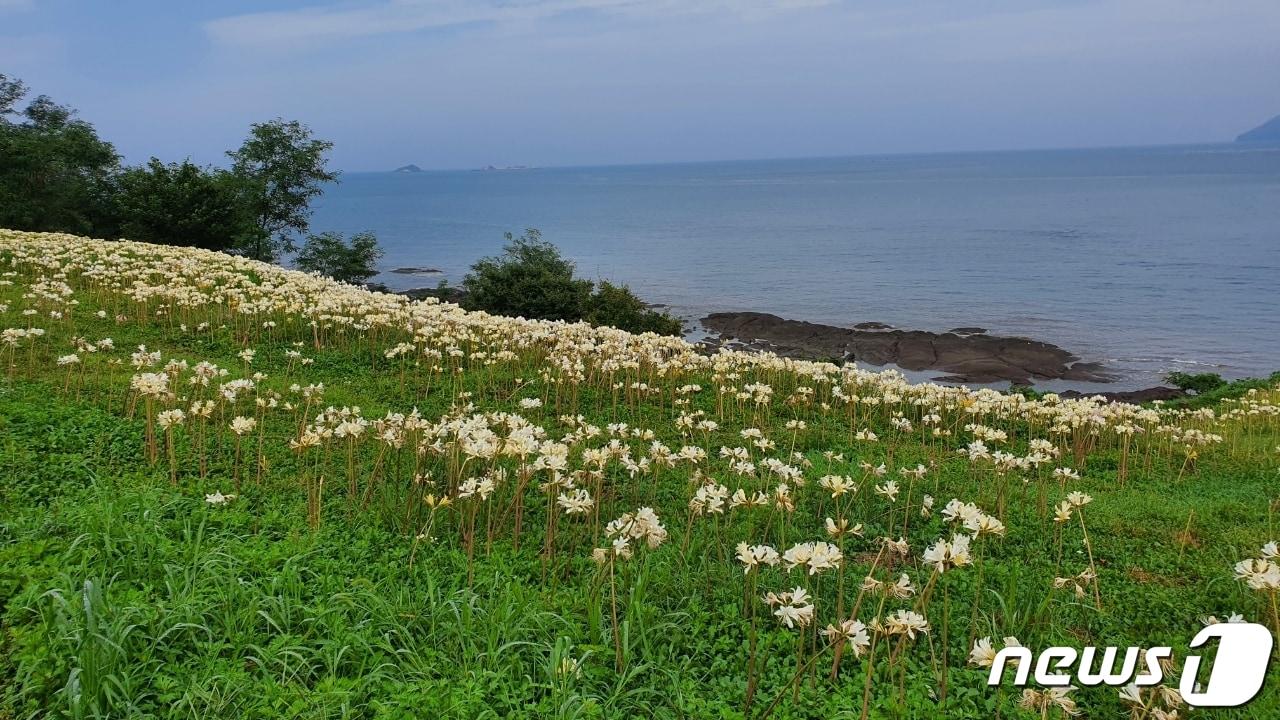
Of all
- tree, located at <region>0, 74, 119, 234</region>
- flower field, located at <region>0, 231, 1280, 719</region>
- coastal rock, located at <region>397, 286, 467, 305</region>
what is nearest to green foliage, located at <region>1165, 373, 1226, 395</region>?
flower field, located at <region>0, 231, 1280, 719</region>

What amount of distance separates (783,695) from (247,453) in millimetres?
5599

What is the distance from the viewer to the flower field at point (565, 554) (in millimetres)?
3957

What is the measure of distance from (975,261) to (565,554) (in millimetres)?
55906

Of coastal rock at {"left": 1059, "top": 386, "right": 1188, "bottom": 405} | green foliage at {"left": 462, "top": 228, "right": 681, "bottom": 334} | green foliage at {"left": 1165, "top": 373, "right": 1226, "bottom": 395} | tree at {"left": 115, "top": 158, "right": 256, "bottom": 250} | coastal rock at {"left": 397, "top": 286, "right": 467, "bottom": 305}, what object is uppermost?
tree at {"left": 115, "top": 158, "right": 256, "bottom": 250}

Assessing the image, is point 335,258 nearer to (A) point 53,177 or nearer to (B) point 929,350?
(A) point 53,177

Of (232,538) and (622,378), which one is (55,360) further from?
(622,378)

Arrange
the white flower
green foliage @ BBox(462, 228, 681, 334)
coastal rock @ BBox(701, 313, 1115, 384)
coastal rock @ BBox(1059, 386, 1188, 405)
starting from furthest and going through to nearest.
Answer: green foliage @ BBox(462, 228, 681, 334), coastal rock @ BBox(701, 313, 1115, 384), coastal rock @ BBox(1059, 386, 1188, 405), the white flower

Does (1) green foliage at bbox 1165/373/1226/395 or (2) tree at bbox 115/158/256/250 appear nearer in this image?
(1) green foliage at bbox 1165/373/1226/395

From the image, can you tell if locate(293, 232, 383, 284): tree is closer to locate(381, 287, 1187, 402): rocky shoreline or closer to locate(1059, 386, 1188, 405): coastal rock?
locate(381, 287, 1187, 402): rocky shoreline

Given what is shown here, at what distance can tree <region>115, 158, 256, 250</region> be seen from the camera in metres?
33.0

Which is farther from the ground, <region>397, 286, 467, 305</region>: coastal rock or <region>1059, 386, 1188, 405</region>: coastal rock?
<region>397, 286, 467, 305</region>: coastal rock

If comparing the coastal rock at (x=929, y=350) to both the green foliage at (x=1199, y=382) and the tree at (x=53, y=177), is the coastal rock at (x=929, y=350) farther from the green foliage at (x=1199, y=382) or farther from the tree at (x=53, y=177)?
the tree at (x=53, y=177)

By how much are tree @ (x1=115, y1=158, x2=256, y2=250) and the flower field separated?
2547 cm

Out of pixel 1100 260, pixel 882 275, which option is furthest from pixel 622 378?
pixel 1100 260
